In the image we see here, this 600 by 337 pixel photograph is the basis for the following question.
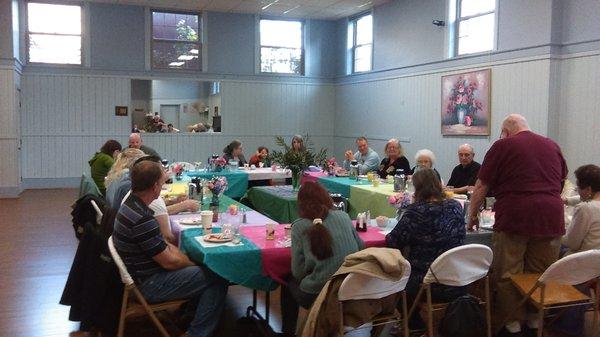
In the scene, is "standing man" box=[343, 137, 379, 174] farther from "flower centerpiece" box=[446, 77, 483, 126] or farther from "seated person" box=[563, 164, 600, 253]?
"seated person" box=[563, 164, 600, 253]

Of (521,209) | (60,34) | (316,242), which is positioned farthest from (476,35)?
(60,34)

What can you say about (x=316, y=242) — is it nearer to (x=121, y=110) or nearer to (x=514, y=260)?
(x=514, y=260)

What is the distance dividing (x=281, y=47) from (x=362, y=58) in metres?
1.99

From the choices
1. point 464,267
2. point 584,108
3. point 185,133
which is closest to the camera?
point 464,267

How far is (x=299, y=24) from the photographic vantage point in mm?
13305

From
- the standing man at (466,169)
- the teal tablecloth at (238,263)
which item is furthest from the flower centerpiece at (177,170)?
the teal tablecloth at (238,263)

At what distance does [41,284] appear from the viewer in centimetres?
486

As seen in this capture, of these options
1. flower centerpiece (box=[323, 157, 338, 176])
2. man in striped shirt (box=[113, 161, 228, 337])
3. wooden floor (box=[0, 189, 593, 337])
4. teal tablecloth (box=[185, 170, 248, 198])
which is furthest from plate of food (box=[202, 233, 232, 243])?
flower centerpiece (box=[323, 157, 338, 176])

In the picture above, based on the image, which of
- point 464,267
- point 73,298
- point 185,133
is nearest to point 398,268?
point 464,267

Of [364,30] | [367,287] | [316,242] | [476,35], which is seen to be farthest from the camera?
[364,30]

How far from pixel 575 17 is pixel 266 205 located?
482 centimetres

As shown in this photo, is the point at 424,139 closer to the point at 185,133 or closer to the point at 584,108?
the point at 584,108

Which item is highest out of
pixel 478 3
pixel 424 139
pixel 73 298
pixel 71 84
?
pixel 478 3

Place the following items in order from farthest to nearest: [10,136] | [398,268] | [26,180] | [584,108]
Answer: [26,180] → [10,136] → [584,108] → [398,268]
